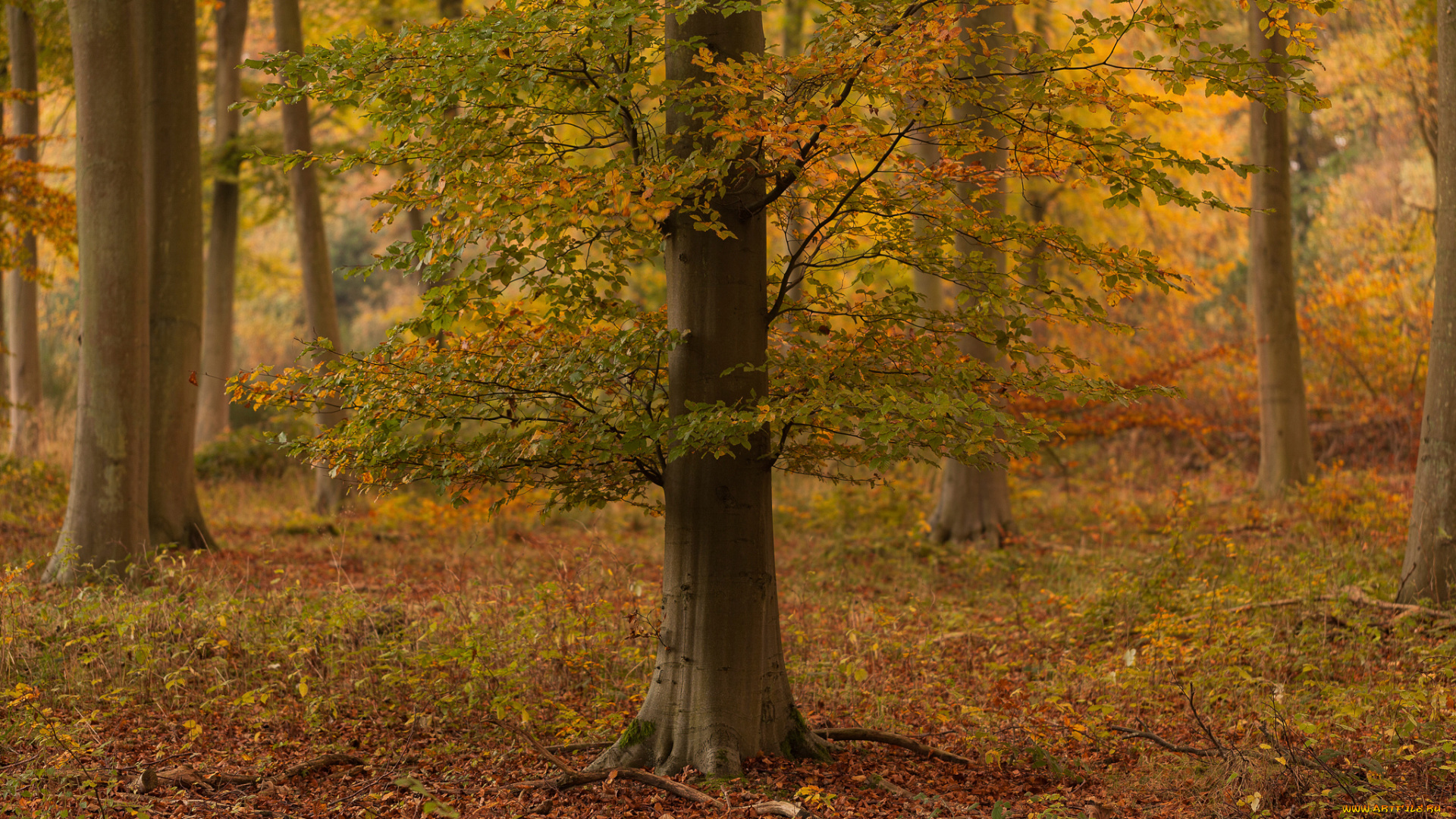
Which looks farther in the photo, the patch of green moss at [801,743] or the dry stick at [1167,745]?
the patch of green moss at [801,743]

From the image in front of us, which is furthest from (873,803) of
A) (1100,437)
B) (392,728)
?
(1100,437)

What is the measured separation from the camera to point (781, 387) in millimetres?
4582

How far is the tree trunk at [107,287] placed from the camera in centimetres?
765

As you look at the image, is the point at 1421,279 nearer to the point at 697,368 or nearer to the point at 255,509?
the point at 697,368

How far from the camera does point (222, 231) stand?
1571cm

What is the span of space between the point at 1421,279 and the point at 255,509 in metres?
17.1

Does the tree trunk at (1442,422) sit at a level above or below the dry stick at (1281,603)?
above

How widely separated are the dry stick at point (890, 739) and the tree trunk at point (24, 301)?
408 inches

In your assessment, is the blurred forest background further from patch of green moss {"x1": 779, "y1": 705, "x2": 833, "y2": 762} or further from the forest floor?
patch of green moss {"x1": 779, "y1": 705, "x2": 833, "y2": 762}

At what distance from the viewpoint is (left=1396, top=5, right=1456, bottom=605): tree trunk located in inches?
263

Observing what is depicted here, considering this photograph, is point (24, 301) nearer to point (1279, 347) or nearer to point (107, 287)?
point (107, 287)

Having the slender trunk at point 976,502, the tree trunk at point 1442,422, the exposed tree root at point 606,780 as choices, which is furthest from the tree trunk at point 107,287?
the tree trunk at point 1442,422

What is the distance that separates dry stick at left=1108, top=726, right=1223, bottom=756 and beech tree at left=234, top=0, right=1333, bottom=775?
1719mm

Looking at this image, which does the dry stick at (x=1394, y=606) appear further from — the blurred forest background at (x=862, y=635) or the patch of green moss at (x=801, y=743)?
the patch of green moss at (x=801, y=743)
